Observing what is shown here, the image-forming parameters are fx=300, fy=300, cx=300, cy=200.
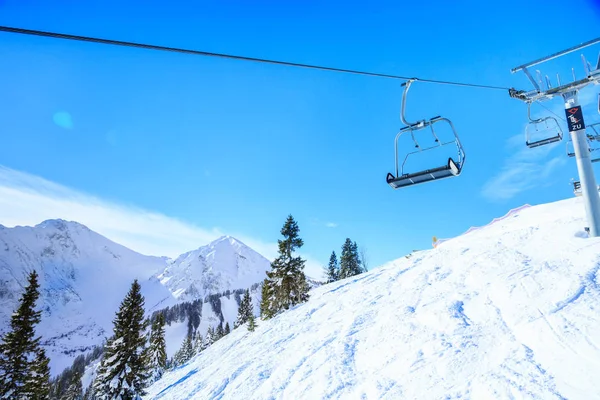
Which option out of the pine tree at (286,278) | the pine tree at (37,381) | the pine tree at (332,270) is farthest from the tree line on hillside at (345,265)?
the pine tree at (37,381)

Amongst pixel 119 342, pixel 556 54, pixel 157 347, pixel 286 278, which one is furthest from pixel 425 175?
pixel 157 347

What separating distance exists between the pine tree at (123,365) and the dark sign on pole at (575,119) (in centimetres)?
3201

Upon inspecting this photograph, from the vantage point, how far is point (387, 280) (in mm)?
16656

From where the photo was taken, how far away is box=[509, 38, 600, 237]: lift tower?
1147 centimetres

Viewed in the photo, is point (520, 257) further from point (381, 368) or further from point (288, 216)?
point (288, 216)

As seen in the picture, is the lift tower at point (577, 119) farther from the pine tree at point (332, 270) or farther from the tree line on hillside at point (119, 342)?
the pine tree at point (332, 270)

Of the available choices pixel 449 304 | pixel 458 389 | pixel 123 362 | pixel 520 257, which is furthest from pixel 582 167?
pixel 123 362

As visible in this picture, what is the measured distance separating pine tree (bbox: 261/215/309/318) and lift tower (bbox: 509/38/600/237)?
20.5m

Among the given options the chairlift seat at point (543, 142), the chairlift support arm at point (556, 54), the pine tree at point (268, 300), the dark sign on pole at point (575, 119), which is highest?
the chairlift support arm at point (556, 54)

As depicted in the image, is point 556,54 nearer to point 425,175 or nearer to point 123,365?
point 425,175

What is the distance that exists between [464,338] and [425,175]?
430 cm

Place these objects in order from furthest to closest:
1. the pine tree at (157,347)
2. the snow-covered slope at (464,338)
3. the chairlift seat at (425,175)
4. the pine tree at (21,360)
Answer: the pine tree at (157,347) → the pine tree at (21,360) → the chairlift seat at (425,175) → the snow-covered slope at (464,338)

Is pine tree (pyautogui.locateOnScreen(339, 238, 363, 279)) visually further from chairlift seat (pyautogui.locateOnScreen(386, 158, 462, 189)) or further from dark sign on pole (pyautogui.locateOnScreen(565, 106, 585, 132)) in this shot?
chairlift seat (pyautogui.locateOnScreen(386, 158, 462, 189))

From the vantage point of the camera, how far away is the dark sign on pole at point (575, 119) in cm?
1246
